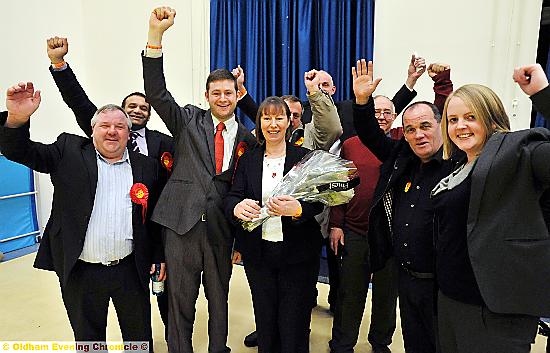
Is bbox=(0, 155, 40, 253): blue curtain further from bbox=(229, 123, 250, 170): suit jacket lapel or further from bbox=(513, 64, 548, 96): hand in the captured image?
bbox=(513, 64, 548, 96): hand

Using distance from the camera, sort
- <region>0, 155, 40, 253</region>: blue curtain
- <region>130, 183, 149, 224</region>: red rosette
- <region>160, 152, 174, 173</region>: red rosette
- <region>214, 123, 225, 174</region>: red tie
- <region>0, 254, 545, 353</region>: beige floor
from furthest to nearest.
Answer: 1. <region>0, 155, 40, 253</region>: blue curtain
2. <region>0, 254, 545, 353</region>: beige floor
3. <region>160, 152, 174, 173</region>: red rosette
4. <region>214, 123, 225, 174</region>: red tie
5. <region>130, 183, 149, 224</region>: red rosette

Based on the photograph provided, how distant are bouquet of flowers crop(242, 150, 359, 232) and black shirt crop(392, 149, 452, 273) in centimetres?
25

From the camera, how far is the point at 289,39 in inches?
164

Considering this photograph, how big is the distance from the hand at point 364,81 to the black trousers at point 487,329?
94 cm

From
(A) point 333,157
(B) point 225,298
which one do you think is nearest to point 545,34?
(A) point 333,157

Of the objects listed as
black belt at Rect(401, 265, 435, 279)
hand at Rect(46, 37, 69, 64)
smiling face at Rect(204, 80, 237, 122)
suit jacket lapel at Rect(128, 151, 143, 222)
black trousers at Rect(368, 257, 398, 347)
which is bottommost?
black trousers at Rect(368, 257, 398, 347)

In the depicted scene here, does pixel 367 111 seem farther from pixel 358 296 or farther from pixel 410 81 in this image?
pixel 358 296

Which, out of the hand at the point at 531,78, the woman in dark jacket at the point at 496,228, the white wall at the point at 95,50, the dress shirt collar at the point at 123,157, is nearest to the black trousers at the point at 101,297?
the dress shirt collar at the point at 123,157

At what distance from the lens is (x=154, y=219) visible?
203 cm

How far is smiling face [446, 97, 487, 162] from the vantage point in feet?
4.52

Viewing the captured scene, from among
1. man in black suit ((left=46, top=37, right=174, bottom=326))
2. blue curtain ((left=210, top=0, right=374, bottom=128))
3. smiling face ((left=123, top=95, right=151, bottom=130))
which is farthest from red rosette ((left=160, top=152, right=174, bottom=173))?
blue curtain ((left=210, top=0, right=374, bottom=128))

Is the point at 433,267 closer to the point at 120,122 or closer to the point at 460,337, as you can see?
the point at 460,337

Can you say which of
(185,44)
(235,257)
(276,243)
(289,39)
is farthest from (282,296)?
(185,44)

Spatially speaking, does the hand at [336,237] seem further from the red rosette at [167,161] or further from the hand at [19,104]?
the hand at [19,104]
